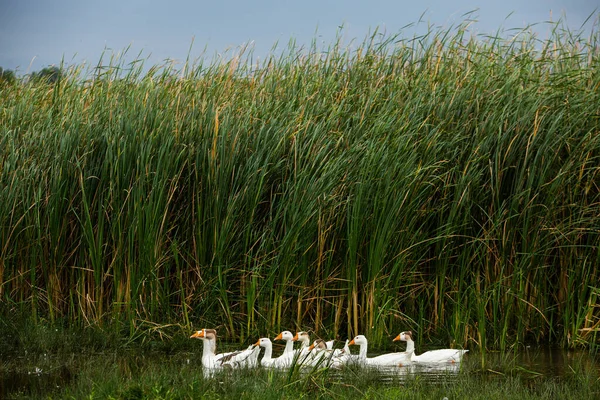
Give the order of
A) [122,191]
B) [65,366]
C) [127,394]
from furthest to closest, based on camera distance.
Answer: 1. [122,191]
2. [65,366]
3. [127,394]

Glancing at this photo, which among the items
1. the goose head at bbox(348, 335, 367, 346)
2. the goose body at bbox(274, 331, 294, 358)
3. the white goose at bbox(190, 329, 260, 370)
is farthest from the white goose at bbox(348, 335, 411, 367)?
the white goose at bbox(190, 329, 260, 370)

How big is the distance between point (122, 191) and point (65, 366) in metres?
2.18

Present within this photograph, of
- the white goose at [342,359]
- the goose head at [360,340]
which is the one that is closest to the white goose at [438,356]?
the goose head at [360,340]

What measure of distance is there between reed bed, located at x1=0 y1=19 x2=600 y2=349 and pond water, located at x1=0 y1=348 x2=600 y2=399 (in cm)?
57

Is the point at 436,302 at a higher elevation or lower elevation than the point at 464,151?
lower

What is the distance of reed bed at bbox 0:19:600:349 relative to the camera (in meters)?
8.97

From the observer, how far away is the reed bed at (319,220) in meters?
8.97

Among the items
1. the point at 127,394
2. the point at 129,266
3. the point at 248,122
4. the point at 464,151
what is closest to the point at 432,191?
the point at 464,151

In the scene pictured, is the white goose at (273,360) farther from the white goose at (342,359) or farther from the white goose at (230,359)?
the white goose at (342,359)

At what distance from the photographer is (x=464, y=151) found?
9.55 metres

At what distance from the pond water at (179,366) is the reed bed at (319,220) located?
1.87 ft

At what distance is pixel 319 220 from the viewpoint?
29.0ft

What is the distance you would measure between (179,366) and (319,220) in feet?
7.00

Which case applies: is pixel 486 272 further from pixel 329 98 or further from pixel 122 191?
pixel 122 191
